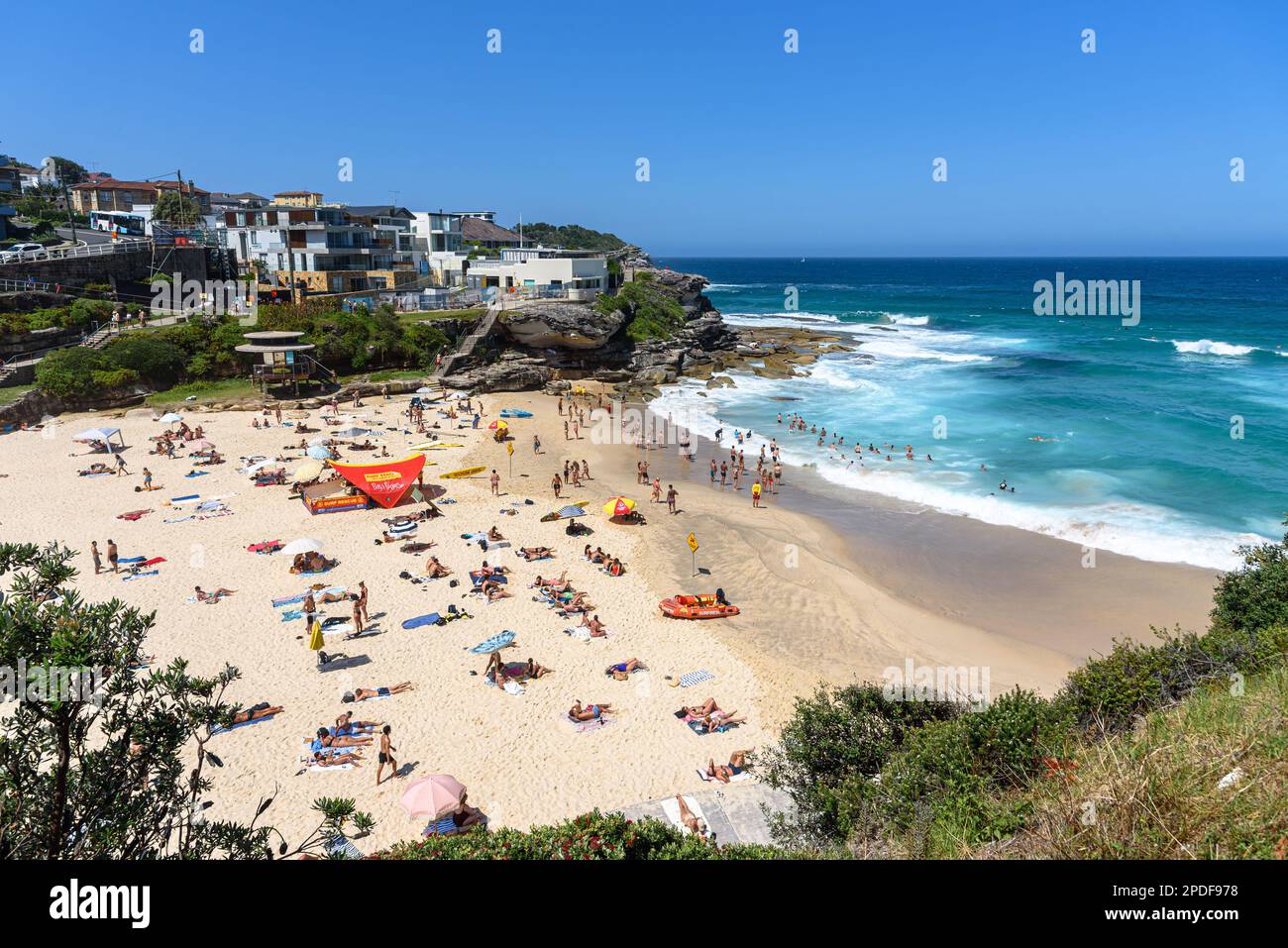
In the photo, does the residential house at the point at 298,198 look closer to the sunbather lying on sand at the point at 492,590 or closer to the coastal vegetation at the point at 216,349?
the coastal vegetation at the point at 216,349

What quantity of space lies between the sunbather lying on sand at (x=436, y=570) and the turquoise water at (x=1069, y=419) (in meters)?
15.6

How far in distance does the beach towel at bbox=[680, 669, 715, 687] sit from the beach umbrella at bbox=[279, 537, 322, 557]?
10.0 metres

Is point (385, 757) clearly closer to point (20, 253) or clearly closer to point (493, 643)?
point (493, 643)

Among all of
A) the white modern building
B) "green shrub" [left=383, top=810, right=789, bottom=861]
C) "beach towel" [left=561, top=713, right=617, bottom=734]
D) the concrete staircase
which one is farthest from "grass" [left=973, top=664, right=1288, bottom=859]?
the white modern building

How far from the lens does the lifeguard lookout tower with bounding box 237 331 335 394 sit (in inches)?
1415

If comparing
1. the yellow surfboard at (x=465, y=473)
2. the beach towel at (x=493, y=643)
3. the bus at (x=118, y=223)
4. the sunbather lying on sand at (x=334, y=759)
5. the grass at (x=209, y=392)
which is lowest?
the sunbather lying on sand at (x=334, y=759)

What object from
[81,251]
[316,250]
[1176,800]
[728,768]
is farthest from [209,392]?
[1176,800]

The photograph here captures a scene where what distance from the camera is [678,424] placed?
3625 cm

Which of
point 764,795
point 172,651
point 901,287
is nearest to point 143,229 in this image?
point 172,651

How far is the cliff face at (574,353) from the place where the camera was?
42219 mm

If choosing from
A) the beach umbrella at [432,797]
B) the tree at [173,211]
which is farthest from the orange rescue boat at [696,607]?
the tree at [173,211]

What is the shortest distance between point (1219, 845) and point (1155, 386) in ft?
154

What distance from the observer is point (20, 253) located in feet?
132

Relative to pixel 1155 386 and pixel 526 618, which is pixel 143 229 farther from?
pixel 1155 386
